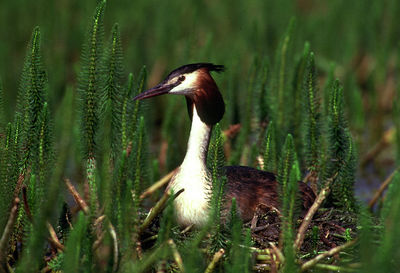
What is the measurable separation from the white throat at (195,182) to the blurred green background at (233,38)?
287cm

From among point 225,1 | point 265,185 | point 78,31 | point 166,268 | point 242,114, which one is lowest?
point 166,268

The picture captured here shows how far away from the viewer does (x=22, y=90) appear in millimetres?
4371

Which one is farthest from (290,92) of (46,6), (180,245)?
(46,6)

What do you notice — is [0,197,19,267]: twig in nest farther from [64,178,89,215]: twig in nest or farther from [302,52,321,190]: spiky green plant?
[302,52,321,190]: spiky green plant

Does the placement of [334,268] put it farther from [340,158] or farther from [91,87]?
[91,87]

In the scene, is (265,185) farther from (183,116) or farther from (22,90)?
(183,116)

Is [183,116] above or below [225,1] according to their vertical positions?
below

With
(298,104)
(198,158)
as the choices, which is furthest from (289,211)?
(298,104)

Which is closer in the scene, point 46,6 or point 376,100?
point 376,100

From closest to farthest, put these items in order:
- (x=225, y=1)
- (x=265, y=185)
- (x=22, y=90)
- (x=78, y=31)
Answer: (x=22, y=90)
(x=265, y=185)
(x=78, y=31)
(x=225, y=1)

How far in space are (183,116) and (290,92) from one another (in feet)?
5.16

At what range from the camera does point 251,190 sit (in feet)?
16.3

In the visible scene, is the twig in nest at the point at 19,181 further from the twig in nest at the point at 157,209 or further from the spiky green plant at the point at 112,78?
the twig in nest at the point at 157,209

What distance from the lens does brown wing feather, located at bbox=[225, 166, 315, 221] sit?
4.85m
